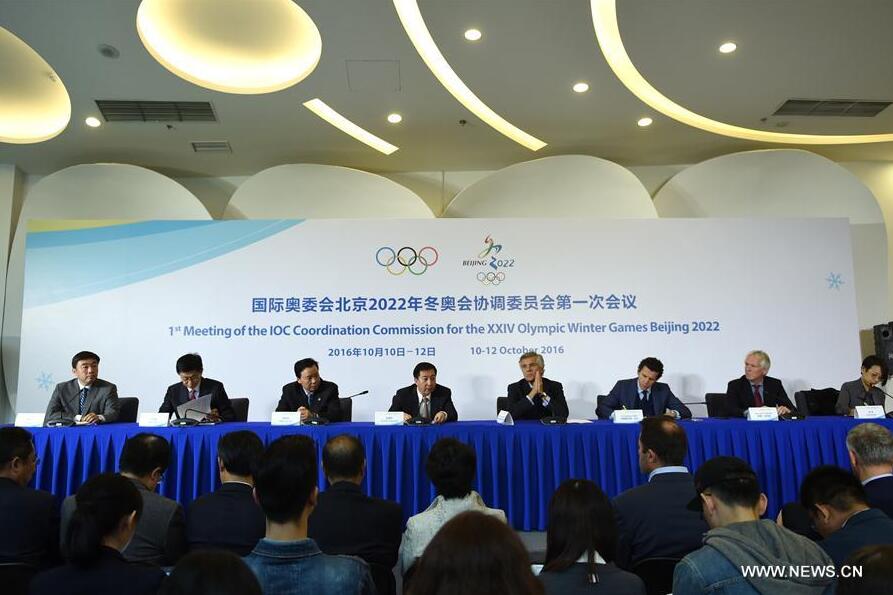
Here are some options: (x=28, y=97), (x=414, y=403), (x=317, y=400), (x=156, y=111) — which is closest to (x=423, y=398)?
(x=414, y=403)

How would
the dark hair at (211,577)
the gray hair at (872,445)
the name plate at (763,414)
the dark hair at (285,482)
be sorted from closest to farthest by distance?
the dark hair at (211,577), the dark hair at (285,482), the gray hair at (872,445), the name plate at (763,414)

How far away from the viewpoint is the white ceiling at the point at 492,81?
440cm

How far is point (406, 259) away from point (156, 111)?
2384mm

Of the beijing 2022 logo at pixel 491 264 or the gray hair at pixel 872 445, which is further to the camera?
the beijing 2022 logo at pixel 491 264

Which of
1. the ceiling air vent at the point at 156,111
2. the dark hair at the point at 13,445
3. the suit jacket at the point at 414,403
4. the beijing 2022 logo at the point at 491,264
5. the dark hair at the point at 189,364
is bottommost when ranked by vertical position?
the dark hair at the point at 13,445

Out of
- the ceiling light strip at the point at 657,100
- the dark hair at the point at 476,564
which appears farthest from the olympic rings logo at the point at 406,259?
the dark hair at the point at 476,564

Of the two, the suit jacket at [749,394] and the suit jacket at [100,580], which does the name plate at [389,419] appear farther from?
the suit jacket at [749,394]

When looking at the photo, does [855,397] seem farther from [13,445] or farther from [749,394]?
[13,445]

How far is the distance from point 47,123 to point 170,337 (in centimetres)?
229

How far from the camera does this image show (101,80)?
17.1ft

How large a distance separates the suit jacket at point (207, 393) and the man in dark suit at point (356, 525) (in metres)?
2.31

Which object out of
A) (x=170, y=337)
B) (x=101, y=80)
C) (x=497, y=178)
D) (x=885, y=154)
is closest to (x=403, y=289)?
(x=497, y=178)

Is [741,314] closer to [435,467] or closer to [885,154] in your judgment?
[885,154]

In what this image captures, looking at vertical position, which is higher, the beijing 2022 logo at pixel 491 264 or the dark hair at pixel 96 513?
the beijing 2022 logo at pixel 491 264
